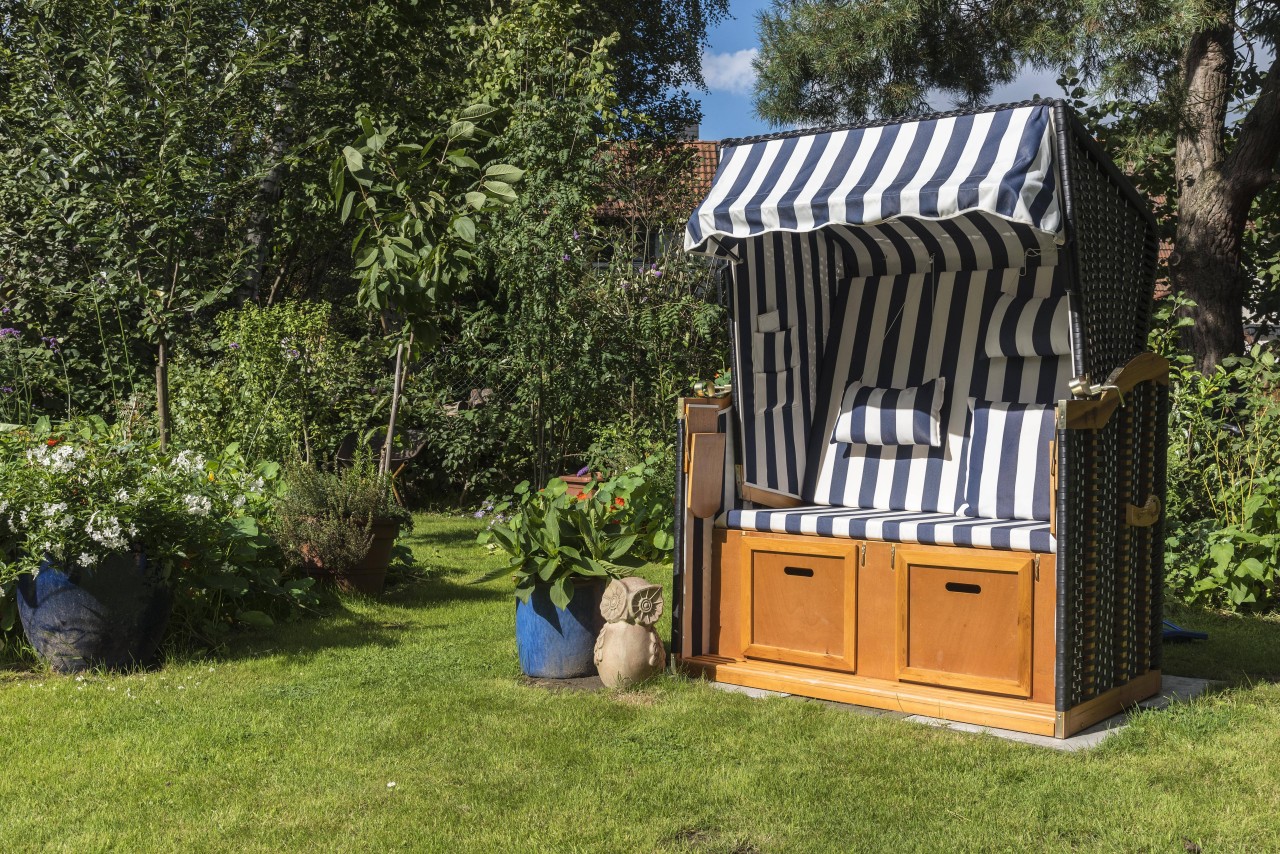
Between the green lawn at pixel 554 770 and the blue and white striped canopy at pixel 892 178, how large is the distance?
164 centimetres

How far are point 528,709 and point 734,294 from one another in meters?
1.93

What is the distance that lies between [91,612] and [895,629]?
2.94 meters

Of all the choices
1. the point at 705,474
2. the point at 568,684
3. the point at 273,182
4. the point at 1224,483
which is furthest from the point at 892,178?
the point at 273,182

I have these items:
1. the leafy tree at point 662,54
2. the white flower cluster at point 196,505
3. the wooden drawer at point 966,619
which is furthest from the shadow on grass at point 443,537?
the leafy tree at point 662,54

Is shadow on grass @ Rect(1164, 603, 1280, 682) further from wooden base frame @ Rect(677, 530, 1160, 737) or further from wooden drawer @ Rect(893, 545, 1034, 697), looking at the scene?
wooden drawer @ Rect(893, 545, 1034, 697)

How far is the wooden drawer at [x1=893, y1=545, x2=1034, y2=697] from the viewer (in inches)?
152

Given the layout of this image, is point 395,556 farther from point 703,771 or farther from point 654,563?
point 703,771

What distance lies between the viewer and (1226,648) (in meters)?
5.09

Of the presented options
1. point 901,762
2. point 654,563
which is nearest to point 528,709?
point 901,762

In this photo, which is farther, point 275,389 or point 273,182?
point 273,182

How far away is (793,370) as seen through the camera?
513 cm

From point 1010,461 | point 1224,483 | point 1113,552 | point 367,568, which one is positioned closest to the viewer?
point 1113,552

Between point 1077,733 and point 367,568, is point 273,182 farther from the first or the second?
point 1077,733

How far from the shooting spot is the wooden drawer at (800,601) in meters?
4.26
